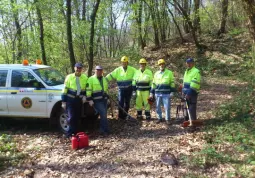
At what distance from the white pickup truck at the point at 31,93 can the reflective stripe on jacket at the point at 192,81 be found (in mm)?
3577

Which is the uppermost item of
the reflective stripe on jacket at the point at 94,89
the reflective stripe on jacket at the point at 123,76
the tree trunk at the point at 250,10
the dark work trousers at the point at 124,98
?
the tree trunk at the point at 250,10

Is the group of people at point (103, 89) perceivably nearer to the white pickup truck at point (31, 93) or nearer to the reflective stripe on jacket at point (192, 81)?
the reflective stripe on jacket at point (192, 81)

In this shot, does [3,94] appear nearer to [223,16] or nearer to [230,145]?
[230,145]

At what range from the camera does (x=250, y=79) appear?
46.2 feet

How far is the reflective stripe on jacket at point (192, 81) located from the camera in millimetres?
7395

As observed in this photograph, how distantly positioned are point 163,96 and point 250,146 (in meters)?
2.98

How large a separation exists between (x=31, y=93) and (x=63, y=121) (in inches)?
49.6

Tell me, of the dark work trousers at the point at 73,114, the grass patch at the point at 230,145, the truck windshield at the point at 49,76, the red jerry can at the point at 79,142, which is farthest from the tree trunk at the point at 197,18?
the red jerry can at the point at 79,142

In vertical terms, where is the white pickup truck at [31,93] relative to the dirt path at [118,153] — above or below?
Answer: above

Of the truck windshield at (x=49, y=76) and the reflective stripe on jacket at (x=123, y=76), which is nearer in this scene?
the truck windshield at (x=49, y=76)

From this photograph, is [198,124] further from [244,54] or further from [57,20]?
[57,20]

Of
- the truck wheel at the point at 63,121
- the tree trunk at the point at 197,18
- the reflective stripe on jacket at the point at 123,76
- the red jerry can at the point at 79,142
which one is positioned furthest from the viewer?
the tree trunk at the point at 197,18

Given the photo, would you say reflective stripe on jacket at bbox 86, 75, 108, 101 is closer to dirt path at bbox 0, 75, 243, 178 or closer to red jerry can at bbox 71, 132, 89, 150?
dirt path at bbox 0, 75, 243, 178

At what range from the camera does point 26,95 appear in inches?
319
